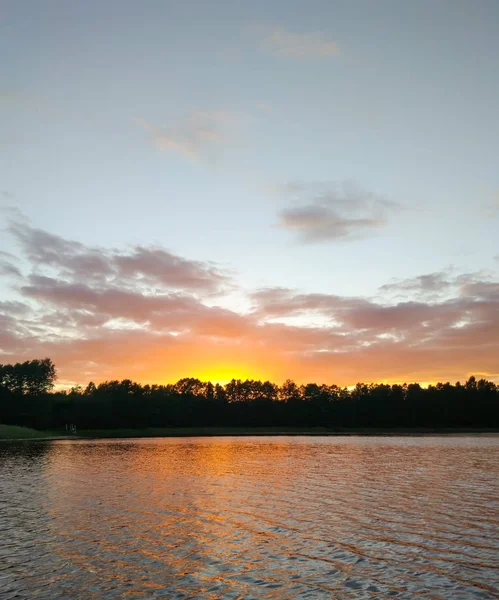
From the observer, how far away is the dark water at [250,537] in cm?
1973

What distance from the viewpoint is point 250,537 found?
27719 millimetres

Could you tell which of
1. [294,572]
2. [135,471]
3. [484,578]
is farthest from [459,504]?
[135,471]

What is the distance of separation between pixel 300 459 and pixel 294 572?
5822cm

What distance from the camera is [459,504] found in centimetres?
3725

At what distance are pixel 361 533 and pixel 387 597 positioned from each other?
10.2m

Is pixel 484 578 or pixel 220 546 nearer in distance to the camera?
pixel 484 578

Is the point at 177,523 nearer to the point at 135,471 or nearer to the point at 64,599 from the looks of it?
the point at 64,599

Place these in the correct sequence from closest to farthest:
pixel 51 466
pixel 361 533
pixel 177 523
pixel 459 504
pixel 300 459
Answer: pixel 361 533 → pixel 177 523 → pixel 459 504 → pixel 51 466 → pixel 300 459

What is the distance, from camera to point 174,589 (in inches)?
761

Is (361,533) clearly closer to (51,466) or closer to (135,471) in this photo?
(135,471)

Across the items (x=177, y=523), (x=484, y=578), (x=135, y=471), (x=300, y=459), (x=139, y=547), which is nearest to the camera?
(x=484, y=578)

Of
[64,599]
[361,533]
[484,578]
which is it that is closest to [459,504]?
[361,533]

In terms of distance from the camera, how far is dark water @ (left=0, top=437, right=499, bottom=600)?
19734mm

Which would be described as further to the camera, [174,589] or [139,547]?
[139,547]
